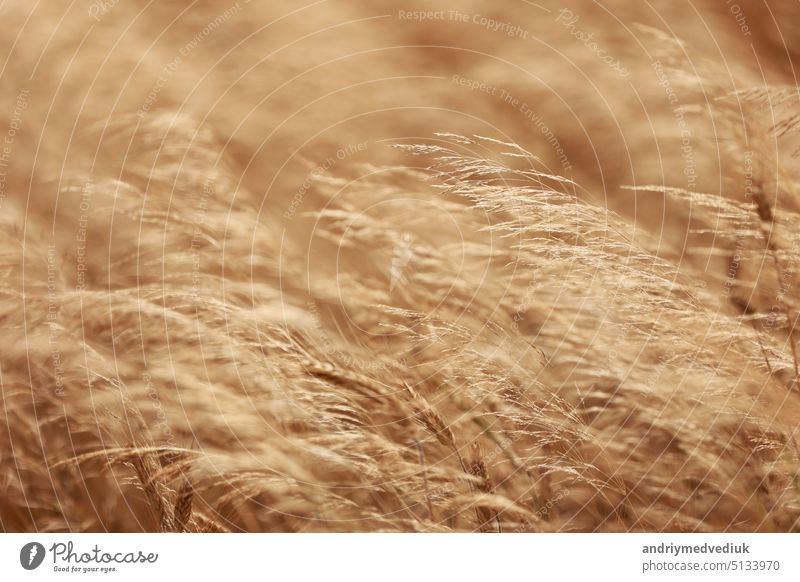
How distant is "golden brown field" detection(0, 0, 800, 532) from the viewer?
129cm

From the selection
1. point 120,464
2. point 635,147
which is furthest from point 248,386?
point 635,147

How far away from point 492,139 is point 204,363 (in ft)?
2.20

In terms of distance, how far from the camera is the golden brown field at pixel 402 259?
1.29 metres

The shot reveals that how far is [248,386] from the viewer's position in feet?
4.37

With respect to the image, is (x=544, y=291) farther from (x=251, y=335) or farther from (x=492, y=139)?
(x=251, y=335)
